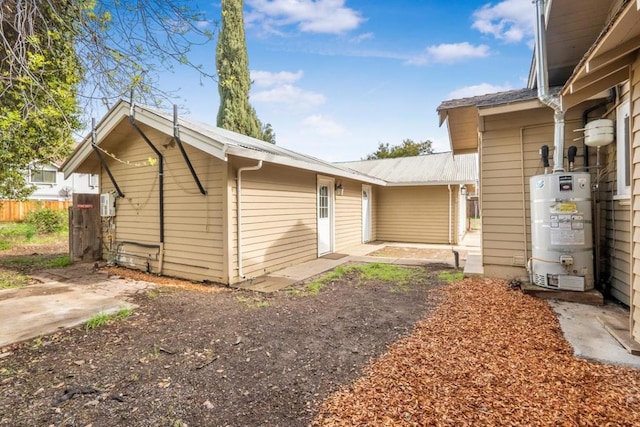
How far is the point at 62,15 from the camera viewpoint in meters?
3.04

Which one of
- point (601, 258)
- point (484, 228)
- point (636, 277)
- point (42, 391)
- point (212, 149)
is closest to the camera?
point (42, 391)

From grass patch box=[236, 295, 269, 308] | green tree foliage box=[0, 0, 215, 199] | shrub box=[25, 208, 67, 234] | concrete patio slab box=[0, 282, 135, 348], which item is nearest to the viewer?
green tree foliage box=[0, 0, 215, 199]

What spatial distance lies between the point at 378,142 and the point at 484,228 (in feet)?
93.2

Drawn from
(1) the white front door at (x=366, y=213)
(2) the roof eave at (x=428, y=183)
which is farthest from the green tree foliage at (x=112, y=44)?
(2) the roof eave at (x=428, y=183)

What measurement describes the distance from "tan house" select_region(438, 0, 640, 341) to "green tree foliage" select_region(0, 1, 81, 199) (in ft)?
15.0

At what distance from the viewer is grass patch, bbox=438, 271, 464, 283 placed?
5.38 metres

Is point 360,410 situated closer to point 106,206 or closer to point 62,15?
point 62,15

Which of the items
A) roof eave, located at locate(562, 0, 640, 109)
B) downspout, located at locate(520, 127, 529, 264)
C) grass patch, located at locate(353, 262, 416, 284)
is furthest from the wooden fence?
roof eave, located at locate(562, 0, 640, 109)

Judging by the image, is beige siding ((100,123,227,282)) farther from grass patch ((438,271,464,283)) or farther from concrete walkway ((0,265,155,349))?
grass patch ((438,271,464,283))

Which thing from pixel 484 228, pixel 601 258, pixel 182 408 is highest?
pixel 484 228

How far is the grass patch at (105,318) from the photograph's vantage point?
11.4 ft

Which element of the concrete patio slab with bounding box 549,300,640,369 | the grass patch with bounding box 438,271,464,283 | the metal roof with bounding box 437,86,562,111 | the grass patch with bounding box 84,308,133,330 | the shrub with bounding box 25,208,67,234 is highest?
the metal roof with bounding box 437,86,562,111

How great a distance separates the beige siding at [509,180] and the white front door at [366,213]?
594 cm

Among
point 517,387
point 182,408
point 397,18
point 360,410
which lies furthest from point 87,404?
point 397,18
